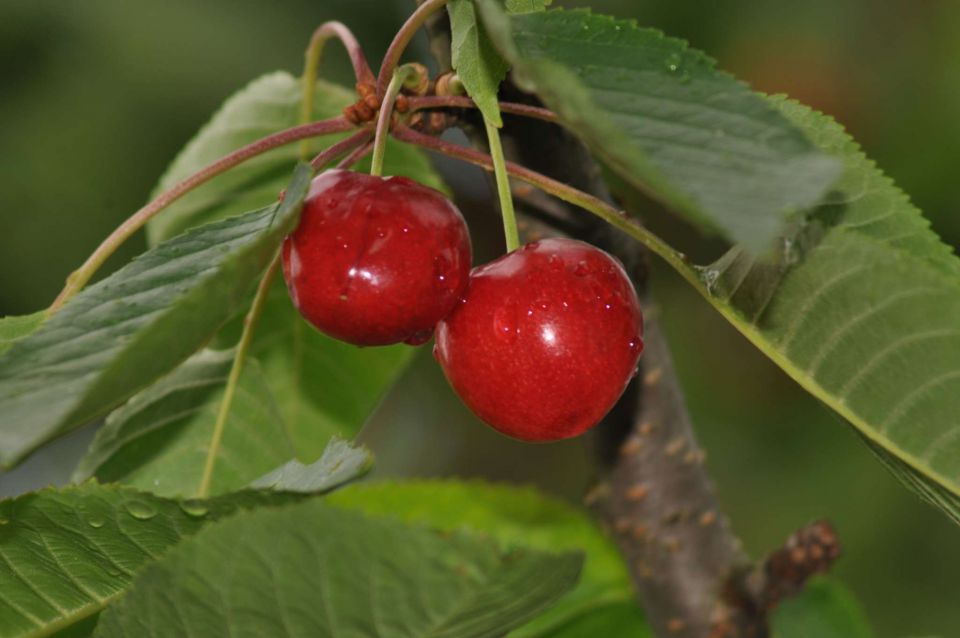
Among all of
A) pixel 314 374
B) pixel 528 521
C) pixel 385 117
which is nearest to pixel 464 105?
pixel 385 117

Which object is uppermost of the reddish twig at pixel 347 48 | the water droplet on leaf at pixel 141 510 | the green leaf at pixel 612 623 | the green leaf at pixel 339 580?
the reddish twig at pixel 347 48

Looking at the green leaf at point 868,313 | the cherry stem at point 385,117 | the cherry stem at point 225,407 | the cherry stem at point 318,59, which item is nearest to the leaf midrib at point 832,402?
the green leaf at point 868,313

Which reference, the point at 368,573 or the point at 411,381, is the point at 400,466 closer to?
the point at 411,381

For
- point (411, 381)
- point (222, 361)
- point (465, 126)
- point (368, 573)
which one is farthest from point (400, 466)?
point (368, 573)

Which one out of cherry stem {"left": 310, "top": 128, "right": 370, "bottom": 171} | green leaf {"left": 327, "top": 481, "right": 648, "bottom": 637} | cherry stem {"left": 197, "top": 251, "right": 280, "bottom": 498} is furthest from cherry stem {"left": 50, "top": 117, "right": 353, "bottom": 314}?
green leaf {"left": 327, "top": 481, "right": 648, "bottom": 637}

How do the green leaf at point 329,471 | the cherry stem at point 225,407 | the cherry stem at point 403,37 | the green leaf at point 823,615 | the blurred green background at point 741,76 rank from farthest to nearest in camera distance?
the blurred green background at point 741,76 → the green leaf at point 823,615 → the cherry stem at point 225,407 → the cherry stem at point 403,37 → the green leaf at point 329,471

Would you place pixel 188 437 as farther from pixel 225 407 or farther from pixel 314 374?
pixel 314 374

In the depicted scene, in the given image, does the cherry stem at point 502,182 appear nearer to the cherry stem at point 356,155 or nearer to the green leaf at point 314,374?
the cherry stem at point 356,155

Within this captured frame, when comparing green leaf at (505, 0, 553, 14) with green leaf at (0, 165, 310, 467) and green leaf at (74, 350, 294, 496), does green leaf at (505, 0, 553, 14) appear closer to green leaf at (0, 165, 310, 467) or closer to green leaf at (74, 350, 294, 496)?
green leaf at (0, 165, 310, 467)
